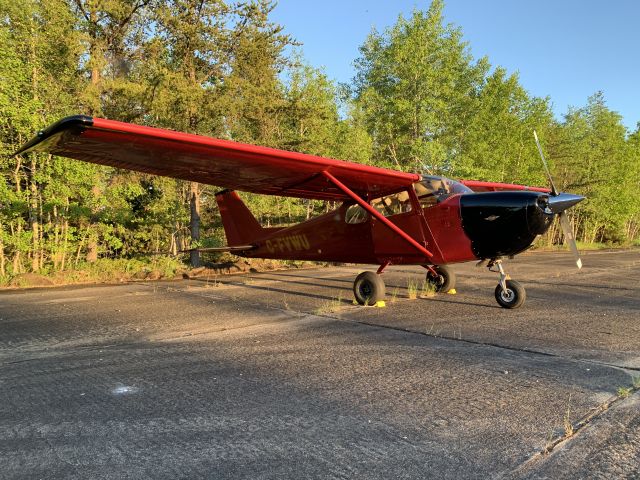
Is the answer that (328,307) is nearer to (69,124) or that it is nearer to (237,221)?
(69,124)

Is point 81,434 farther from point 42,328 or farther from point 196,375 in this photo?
point 42,328

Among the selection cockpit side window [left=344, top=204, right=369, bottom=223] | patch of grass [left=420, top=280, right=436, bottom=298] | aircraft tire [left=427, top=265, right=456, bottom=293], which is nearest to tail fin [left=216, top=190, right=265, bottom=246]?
cockpit side window [left=344, top=204, right=369, bottom=223]

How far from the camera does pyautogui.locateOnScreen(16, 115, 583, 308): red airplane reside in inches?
212

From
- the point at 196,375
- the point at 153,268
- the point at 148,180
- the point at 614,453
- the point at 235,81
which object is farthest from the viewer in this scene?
the point at 148,180

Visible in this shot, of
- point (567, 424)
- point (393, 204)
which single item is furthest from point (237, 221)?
point (567, 424)

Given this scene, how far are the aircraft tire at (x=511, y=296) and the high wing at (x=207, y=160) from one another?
2444 mm

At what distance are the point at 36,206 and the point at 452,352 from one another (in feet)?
43.7

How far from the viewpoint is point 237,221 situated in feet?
36.6

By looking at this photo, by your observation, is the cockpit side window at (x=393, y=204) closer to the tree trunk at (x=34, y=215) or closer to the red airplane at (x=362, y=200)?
the red airplane at (x=362, y=200)

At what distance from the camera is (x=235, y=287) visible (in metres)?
10.3

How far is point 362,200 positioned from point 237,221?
4.80 metres

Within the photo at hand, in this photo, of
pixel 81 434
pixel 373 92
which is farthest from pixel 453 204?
pixel 373 92

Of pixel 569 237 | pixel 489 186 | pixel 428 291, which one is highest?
pixel 489 186

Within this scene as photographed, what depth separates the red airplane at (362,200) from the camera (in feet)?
17.7
